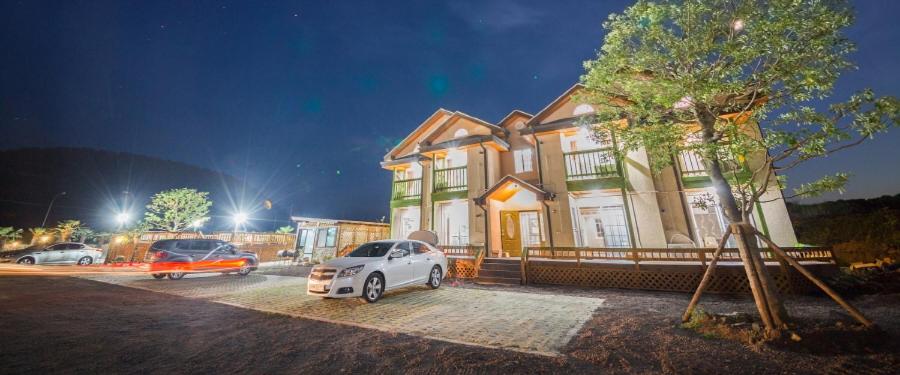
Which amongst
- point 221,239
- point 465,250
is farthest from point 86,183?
point 465,250

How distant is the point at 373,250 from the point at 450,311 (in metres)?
3.26

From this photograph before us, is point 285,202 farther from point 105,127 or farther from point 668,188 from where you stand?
point 668,188

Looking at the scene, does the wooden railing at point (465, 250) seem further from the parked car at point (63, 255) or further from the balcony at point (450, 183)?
the parked car at point (63, 255)

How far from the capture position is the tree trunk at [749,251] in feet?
14.5

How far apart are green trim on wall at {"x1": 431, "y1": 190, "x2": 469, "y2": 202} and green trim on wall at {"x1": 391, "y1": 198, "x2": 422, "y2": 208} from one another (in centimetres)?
115

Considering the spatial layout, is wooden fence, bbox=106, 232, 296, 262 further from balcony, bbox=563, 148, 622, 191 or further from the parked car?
balcony, bbox=563, 148, 622, 191

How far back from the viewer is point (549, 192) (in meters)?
12.3

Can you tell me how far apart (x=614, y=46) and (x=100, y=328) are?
36.4 feet

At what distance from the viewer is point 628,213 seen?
11422 millimetres

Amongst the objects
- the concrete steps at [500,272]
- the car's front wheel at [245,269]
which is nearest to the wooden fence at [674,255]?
the concrete steps at [500,272]

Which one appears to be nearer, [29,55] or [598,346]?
[598,346]

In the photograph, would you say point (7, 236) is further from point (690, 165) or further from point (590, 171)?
point (690, 165)

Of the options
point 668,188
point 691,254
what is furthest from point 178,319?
point 668,188

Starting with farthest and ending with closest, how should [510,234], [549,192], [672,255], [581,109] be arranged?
1. [510,234]
2. [581,109]
3. [549,192]
4. [672,255]
